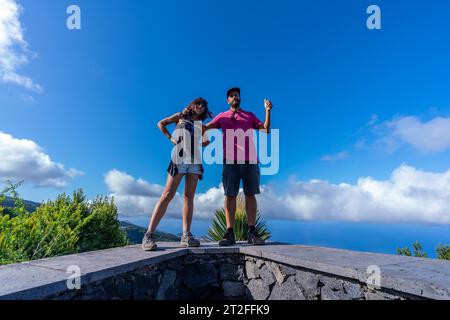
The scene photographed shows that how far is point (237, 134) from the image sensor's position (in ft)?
11.9

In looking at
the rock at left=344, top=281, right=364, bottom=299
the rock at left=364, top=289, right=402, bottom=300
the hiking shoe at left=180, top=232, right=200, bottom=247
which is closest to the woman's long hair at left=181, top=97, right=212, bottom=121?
the hiking shoe at left=180, top=232, right=200, bottom=247

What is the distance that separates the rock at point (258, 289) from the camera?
9.42 feet

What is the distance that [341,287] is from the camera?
2180 mm

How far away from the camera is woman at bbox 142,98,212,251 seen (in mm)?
3076

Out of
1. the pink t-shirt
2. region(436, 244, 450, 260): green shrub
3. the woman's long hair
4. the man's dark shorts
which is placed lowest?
region(436, 244, 450, 260): green shrub

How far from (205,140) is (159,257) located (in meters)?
1.54

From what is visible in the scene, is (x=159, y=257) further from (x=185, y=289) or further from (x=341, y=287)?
(x=341, y=287)

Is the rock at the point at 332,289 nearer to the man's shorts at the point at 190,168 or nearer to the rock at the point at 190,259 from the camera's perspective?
the rock at the point at 190,259

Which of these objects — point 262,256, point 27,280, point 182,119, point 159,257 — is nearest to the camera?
point 27,280

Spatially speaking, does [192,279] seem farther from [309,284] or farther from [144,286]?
[309,284]

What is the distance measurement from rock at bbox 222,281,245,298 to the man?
1.67 ft

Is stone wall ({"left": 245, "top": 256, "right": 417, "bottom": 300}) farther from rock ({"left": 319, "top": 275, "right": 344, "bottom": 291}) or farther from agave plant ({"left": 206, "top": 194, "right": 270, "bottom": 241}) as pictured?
agave plant ({"left": 206, "top": 194, "right": 270, "bottom": 241})

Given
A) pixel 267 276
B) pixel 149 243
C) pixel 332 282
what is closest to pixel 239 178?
pixel 267 276
